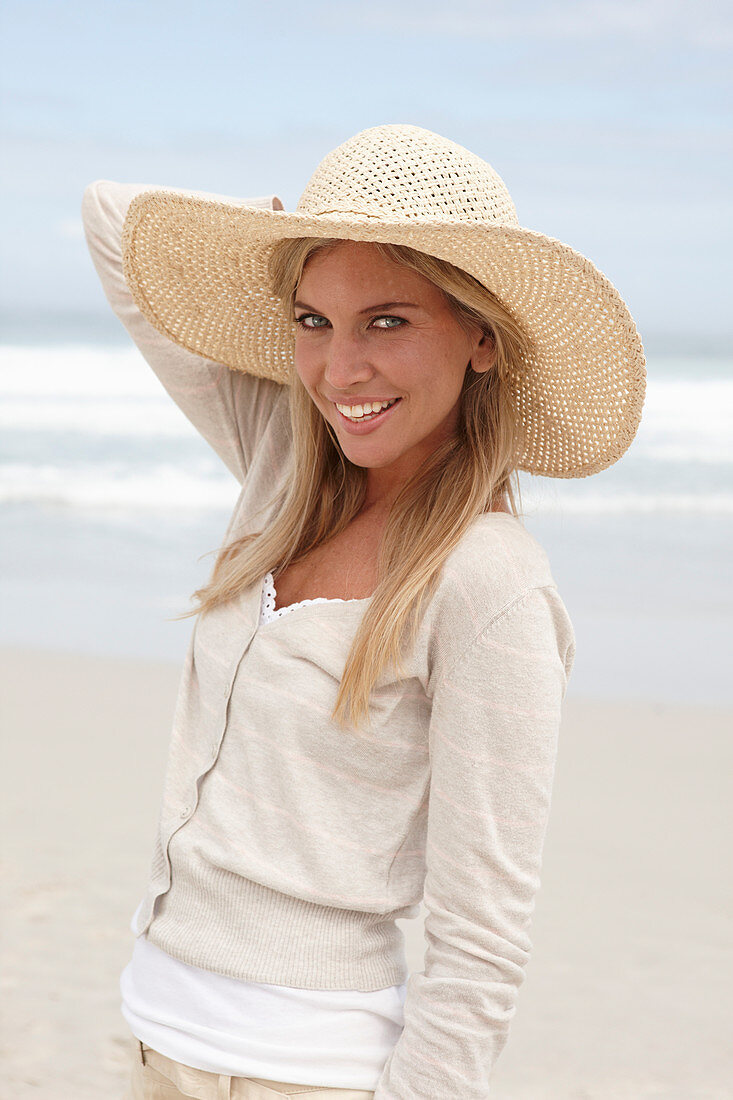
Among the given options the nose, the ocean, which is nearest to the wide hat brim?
the nose

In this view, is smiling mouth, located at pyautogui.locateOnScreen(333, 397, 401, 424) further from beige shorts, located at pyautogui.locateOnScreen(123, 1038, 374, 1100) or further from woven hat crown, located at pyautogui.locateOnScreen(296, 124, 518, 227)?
beige shorts, located at pyautogui.locateOnScreen(123, 1038, 374, 1100)

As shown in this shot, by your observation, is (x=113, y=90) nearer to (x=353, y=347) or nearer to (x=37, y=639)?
(x=37, y=639)

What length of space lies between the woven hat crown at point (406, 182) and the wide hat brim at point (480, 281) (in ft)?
0.10

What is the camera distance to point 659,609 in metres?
6.22

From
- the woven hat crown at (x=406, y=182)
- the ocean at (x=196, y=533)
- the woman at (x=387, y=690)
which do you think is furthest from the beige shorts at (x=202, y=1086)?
the ocean at (x=196, y=533)

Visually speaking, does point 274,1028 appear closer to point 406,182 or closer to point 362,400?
point 362,400

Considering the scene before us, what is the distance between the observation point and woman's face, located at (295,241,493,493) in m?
1.39

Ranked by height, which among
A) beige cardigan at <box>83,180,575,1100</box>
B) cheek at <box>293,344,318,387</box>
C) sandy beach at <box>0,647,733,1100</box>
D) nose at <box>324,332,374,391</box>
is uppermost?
nose at <box>324,332,374,391</box>

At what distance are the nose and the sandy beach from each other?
→ 2096 millimetres

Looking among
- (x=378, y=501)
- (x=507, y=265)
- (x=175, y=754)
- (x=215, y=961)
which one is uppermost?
(x=507, y=265)

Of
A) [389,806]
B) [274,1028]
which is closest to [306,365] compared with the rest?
[389,806]

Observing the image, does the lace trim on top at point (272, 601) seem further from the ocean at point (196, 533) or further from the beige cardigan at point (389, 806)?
the ocean at point (196, 533)

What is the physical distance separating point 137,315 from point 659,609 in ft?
15.6

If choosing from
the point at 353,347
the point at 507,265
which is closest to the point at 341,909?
the point at 353,347
